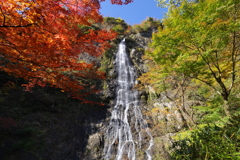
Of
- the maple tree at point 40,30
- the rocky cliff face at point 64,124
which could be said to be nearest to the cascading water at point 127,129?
the rocky cliff face at point 64,124

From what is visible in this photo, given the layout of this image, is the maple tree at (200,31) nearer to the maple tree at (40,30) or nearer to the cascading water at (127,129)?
the maple tree at (40,30)

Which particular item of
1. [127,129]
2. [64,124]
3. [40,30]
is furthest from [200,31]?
[64,124]

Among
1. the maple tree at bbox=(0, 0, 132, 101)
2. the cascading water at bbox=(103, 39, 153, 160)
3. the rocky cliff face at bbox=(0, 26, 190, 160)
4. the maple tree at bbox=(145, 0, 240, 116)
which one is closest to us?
the maple tree at bbox=(0, 0, 132, 101)

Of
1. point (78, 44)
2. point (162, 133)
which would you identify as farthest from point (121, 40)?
point (78, 44)

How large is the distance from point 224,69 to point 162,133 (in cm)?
645

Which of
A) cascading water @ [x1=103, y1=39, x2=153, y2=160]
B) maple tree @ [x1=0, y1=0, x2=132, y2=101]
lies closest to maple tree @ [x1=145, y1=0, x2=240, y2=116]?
maple tree @ [x1=0, y1=0, x2=132, y2=101]

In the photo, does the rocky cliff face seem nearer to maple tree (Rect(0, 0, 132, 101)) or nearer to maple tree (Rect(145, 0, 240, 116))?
maple tree (Rect(0, 0, 132, 101))

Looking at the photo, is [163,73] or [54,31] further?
[163,73]

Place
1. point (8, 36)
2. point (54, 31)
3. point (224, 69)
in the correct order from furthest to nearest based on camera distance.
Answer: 1. point (224, 69)
2. point (54, 31)
3. point (8, 36)

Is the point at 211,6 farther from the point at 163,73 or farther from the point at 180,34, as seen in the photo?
the point at 163,73

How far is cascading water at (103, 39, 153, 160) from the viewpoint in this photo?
8008 millimetres

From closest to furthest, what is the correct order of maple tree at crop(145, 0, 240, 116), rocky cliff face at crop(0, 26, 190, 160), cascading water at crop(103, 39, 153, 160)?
1. maple tree at crop(145, 0, 240, 116)
2. rocky cliff face at crop(0, 26, 190, 160)
3. cascading water at crop(103, 39, 153, 160)

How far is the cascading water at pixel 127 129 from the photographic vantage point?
8.01 m

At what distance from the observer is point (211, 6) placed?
11.3 ft
